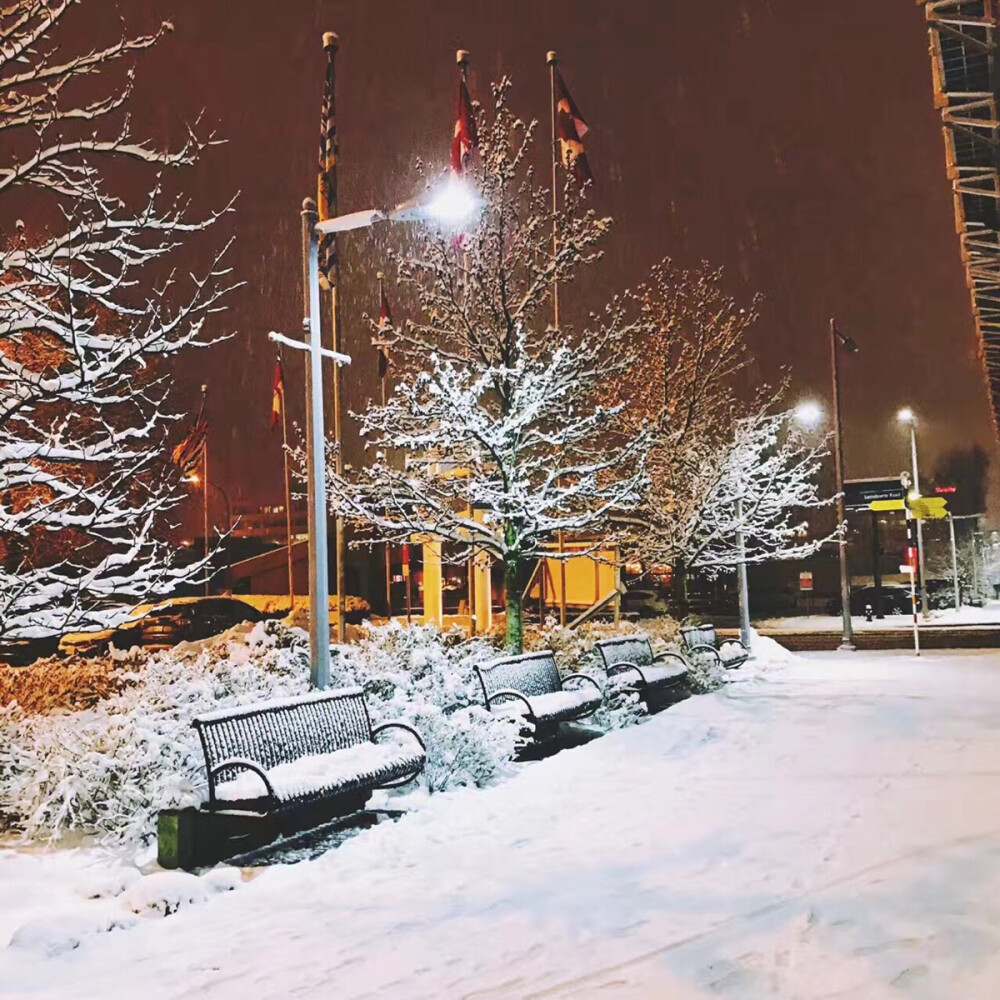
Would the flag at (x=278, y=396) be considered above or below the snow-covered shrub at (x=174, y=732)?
above

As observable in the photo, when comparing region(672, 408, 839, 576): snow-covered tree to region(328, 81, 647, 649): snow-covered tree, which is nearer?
region(328, 81, 647, 649): snow-covered tree

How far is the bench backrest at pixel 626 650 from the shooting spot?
1519 cm

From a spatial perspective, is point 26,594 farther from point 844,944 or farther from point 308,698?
point 844,944

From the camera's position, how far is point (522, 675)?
1266 cm

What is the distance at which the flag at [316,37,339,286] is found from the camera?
51.6 ft

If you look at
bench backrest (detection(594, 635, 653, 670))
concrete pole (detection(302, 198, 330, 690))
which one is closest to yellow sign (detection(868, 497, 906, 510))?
bench backrest (detection(594, 635, 653, 670))

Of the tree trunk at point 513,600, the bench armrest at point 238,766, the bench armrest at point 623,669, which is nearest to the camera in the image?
the bench armrest at point 238,766

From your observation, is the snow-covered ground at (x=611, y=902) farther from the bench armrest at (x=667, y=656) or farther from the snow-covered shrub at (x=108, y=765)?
the bench armrest at (x=667, y=656)

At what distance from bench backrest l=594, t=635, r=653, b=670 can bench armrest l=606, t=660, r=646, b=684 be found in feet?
0.28

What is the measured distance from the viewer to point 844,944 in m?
5.13

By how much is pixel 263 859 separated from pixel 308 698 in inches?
70.5

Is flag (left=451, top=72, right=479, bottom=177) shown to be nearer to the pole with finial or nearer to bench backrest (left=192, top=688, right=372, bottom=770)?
the pole with finial

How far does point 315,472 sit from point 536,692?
4363 millimetres

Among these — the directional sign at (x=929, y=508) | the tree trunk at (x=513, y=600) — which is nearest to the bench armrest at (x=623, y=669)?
the tree trunk at (x=513, y=600)
